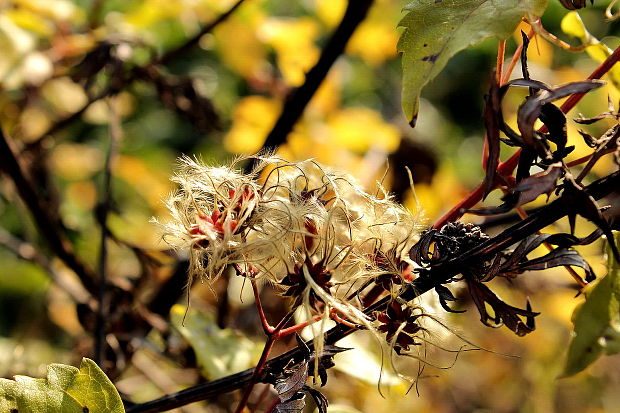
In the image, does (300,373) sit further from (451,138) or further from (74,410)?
(451,138)

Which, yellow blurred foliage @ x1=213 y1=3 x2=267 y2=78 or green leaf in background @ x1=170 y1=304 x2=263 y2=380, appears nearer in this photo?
green leaf in background @ x1=170 y1=304 x2=263 y2=380

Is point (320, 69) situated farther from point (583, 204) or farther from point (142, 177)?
point (142, 177)

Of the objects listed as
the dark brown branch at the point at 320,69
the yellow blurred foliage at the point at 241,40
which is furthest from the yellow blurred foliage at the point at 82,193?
the dark brown branch at the point at 320,69

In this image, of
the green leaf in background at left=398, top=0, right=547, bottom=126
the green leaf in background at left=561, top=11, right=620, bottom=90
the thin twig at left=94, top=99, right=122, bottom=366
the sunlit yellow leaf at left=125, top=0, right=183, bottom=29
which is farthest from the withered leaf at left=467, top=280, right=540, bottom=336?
the sunlit yellow leaf at left=125, top=0, right=183, bottom=29

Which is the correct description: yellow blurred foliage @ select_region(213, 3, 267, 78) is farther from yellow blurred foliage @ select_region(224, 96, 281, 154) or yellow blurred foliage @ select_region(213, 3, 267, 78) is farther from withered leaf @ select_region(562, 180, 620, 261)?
withered leaf @ select_region(562, 180, 620, 261)

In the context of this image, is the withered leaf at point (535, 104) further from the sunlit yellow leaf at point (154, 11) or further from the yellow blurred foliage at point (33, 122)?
the yellow blurred foliage at point (33, 122)

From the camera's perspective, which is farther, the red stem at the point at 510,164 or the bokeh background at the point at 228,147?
the bokeh background at the point at 228,147

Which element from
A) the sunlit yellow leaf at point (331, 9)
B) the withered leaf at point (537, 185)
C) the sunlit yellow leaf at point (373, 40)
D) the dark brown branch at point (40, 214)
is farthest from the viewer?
the sunlit yellow leaf at point (373, 40)

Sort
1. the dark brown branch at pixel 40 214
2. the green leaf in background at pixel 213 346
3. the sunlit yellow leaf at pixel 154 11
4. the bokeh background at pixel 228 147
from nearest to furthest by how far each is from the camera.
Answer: the green leaf in background at pixel 213 346 → the dark brown branch at pixel 40 214 → the bokeh background at pixel 228 147 → the sunlit yellow leaf at pixel 154 11
